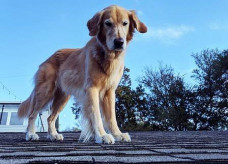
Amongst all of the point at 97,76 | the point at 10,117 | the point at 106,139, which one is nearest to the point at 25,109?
the point at 97,76

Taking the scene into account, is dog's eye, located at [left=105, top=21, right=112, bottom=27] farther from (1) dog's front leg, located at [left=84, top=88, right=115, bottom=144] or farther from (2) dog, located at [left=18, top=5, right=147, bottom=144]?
(1) dog's front leg, located at [left=84, top=88, right=115, bottom=144]

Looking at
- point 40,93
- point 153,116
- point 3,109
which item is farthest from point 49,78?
point 153,116

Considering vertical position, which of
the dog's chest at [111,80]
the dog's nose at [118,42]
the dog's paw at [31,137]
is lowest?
the dog's paw at [31,137]

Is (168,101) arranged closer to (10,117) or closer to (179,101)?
(179,101)

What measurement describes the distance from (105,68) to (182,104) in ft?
75.5

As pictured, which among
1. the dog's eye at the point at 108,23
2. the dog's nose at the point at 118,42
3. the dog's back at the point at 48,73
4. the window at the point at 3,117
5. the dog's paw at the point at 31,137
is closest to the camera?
the dog's nose at the point at 118,42

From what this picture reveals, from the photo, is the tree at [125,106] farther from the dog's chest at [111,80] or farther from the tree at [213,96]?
the dog's chest at [111,80]

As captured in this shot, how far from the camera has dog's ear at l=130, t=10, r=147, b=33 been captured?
3.93m

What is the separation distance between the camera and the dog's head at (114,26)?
348 centimetres

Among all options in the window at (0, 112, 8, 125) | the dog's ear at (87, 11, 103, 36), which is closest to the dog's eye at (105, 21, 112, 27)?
the dog's ear at (87, 11, 103, 36)

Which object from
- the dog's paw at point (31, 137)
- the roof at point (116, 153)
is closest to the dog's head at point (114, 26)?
the roof at point (116, 153)

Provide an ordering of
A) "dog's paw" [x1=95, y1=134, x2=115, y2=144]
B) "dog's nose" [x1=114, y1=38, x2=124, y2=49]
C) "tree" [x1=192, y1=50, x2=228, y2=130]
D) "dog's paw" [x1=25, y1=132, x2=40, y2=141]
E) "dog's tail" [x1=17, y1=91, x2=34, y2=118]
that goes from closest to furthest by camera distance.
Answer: "dog's paw" [x1=95, y1=134, x2=115, y2=144]
"dog's nose" [x1=114, y1=38, x2=124, y2=49]
"dog's paw" [x1=25, y1=132, x2=40, y2=141]
"dog's tail" [x1=17, y1=91, x2=34, y2=118]
"tree" [x1=192, y1=50, x2=228, y2=130]

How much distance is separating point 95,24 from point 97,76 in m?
0.69

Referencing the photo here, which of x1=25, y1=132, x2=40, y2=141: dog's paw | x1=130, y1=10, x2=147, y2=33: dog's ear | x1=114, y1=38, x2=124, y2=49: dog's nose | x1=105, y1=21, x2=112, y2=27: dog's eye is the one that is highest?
x1=130, y1=10, x2=147, y2=33: dog's ear
